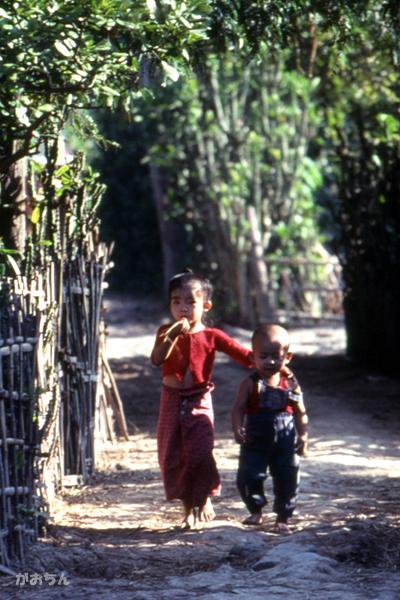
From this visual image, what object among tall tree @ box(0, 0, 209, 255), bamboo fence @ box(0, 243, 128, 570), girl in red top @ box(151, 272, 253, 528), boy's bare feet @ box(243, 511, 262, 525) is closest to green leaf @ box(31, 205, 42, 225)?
bamboo fence @ box(0, 243, 128, 570)

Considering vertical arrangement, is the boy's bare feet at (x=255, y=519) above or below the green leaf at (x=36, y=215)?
below

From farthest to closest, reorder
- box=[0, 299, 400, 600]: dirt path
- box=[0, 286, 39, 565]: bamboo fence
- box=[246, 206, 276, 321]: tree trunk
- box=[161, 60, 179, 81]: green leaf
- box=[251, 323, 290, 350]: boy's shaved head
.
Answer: box=[246, 206, 276, 321]: tree trunk → box=[251, 323, 290, 350]: boy's shaved head → box=[161, 60, 179, 81]: green leaf → box=[0, 286, 39, 565]: bamboo fence → box=[0, 299, 400, 600]: dirt path

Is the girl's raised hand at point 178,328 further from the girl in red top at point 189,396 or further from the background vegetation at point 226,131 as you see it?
the background vegetation at point 226,131

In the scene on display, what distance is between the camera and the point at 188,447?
5734 mm

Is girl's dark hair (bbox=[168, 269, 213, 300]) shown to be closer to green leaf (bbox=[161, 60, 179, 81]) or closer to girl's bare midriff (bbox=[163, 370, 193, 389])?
girl's bare midriff (bbox=[163, 370, 193, 389])

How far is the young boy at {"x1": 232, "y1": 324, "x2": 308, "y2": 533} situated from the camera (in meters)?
5.66

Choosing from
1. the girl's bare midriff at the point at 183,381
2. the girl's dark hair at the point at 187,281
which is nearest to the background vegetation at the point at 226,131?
the girl's dark hair at the point at 187,281

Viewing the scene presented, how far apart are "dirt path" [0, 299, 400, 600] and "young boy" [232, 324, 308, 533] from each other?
19 cm

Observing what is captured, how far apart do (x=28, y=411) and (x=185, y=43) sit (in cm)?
185

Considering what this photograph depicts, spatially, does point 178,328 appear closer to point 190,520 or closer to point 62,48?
point 190,520

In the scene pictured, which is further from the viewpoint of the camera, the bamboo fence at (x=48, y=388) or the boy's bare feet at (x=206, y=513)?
the boy's bare feet at (x=206, y=513)

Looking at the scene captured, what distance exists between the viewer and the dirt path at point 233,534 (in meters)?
4.61

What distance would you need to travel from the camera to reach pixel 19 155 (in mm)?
5672

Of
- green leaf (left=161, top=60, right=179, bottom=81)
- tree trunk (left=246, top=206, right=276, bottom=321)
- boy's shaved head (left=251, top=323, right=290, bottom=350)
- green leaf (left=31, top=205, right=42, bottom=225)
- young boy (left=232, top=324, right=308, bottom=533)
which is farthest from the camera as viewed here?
tree trunk (left=246, top=206, right=276, bottom=321)
